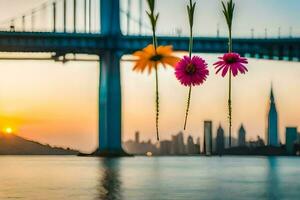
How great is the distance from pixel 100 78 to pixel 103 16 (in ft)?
40.2

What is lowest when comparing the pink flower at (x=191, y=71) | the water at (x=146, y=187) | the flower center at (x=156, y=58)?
the water at (x=146, y=187)

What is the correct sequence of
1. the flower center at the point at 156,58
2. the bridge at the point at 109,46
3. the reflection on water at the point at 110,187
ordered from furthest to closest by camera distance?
the bridge at the point at 109,46
the reflection on water at the point at 110,187
the flower center at the point at 156,58

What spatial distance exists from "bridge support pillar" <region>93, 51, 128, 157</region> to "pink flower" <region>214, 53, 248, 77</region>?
13743 centimetres

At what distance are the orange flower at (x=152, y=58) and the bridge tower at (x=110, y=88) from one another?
13746cm

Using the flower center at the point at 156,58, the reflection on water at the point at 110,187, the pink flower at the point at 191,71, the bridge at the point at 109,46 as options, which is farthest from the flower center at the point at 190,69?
the bridge at the point at 109,46

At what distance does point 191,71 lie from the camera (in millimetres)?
4938

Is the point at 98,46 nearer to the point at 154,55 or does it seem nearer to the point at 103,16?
the point at 103,16

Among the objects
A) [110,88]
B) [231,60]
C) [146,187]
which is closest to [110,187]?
[146,187]

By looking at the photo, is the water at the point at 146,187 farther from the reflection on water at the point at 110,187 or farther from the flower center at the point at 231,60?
the flower center at the point at 231,60

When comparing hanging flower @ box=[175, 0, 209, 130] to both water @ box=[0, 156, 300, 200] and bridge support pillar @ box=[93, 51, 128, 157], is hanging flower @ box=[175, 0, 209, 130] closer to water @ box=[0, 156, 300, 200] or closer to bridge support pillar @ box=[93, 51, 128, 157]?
water @ box=[0, 156, 300, 200]

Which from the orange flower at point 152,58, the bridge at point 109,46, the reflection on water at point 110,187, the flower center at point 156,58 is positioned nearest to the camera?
the orange flower at point 152,58

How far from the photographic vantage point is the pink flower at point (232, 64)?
16.0ft

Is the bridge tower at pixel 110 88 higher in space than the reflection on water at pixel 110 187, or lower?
higher

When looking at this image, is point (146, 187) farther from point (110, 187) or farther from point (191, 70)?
point (191, 70)
